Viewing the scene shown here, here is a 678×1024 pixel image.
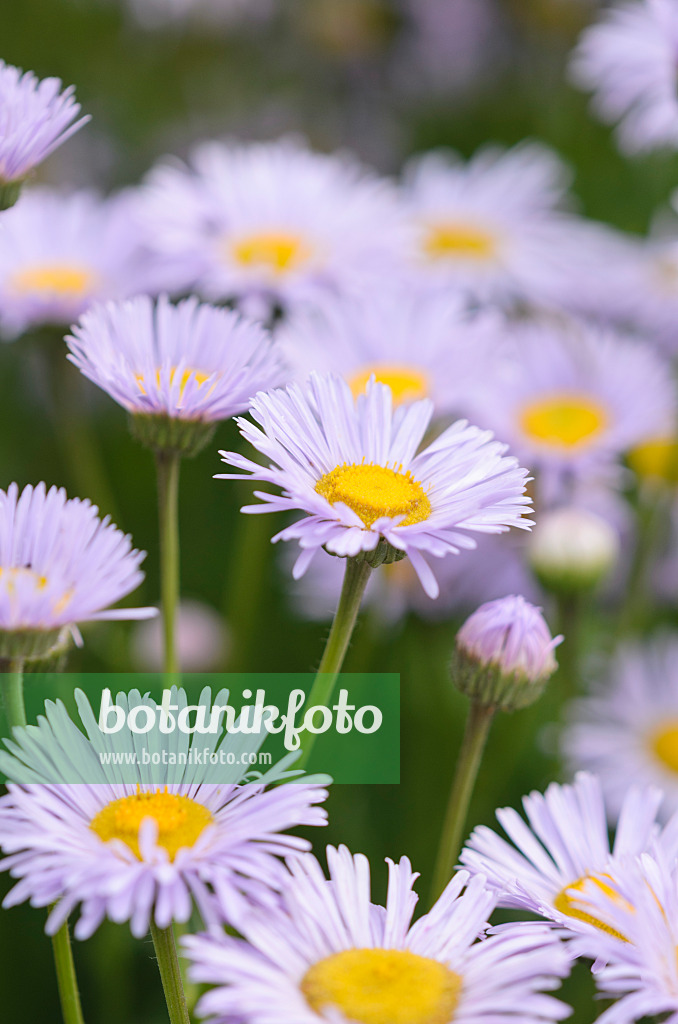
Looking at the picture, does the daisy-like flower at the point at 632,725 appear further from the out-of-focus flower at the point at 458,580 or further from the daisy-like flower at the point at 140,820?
the daisy-like flower at the point at 140,820

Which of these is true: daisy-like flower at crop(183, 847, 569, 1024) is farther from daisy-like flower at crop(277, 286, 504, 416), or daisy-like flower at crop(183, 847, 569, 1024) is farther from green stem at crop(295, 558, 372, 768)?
daisy-like flower at crop(277, 286, 504, 416)

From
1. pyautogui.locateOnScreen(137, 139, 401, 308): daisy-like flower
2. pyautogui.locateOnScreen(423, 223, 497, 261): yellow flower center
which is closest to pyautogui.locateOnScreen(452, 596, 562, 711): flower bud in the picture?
pyautogui.locateOnScreen(137, 139, 401, 308): daisy-like flower

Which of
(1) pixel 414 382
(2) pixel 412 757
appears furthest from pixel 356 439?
(2) pixel 412 757

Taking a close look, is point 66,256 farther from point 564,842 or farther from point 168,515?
point 564,842

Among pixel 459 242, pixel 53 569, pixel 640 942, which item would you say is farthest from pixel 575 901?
pixel 459 242

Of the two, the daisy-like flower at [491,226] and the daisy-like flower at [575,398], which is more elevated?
the daisy-like flower at [491,226]

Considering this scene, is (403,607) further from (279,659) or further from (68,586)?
(68,586)

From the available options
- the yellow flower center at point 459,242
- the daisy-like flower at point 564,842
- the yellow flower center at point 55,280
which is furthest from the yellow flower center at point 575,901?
the yellow flower center at point 459,242
